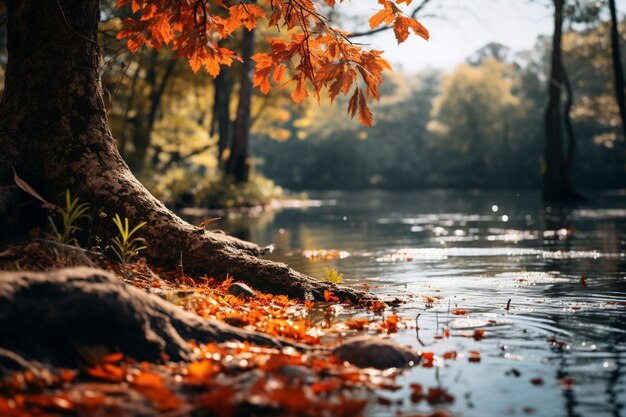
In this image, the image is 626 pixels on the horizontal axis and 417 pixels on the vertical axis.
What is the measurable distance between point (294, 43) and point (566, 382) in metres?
3.77

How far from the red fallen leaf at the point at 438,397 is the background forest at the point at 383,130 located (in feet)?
45.8

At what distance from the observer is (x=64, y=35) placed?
25.6 feet

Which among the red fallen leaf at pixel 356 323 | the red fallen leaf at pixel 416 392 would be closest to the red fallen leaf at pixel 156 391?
the red fallen leaf at pixel 416 392

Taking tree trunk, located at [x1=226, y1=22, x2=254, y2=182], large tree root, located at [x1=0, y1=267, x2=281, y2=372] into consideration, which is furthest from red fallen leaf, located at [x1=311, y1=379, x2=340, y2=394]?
tree trunk, located at [x1=226, y1=22, x2=254, y2=182]

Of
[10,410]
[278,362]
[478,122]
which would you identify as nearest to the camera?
[10,410]

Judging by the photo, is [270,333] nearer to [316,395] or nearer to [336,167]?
[316,395]

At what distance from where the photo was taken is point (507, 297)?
26.9ft

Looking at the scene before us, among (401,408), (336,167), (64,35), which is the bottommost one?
(401,408)

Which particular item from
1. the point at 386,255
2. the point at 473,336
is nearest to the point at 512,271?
the point at 386,255

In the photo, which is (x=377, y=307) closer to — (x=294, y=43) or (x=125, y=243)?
(x=125, y=243)

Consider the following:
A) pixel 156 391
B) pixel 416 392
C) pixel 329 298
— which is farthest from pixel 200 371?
pixel 329 298

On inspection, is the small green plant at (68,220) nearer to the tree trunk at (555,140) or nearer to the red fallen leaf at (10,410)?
the red fallen leaf at (10,410)

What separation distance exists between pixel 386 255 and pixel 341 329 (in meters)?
7.29

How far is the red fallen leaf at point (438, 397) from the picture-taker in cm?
428
